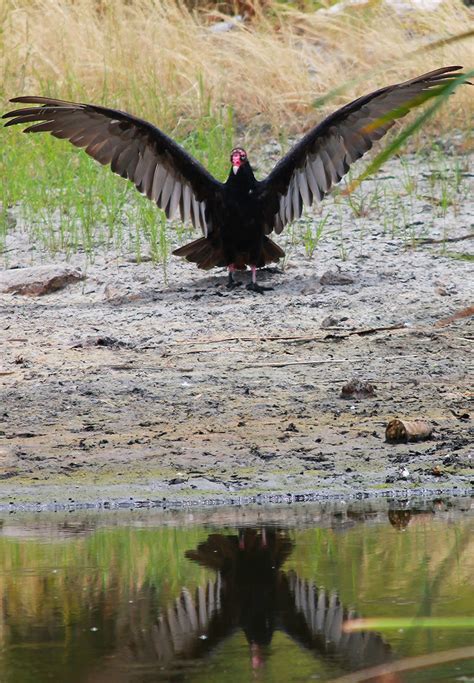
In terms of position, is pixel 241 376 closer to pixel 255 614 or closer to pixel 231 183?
pixel 231 183

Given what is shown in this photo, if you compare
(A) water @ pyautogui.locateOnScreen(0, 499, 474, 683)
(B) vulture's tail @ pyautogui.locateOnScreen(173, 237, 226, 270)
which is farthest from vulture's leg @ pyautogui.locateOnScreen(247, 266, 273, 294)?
(A) water @ pyautogui.locateOnScreen(0, 499, 474, 683)

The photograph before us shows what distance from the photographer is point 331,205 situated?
8523 mm

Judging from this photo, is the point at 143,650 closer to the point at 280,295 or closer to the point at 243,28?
the point at 280,295

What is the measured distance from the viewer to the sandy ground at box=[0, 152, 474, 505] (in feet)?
16.3

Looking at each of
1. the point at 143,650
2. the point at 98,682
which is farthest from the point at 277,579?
the point at 98,682

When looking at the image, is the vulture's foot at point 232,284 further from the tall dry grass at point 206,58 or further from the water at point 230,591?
the water at point 230,591

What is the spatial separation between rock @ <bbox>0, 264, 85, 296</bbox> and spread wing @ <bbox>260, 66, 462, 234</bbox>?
46.7 inches

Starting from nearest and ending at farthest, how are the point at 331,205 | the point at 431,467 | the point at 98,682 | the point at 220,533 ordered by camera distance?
1. the point at 98,682
2. the point at 220,533
3. the point at 431,467
4. the point at 331,205

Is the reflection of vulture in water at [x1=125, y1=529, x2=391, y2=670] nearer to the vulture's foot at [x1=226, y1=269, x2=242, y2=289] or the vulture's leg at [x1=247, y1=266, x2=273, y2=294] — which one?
the vulture's leg at [x1=247, y1=266, x2=273, y2=294]

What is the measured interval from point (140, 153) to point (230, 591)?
4.14 meters

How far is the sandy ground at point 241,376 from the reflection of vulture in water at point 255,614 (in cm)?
88

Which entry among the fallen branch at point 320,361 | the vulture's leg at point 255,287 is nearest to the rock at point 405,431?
the fallen branch at point 320,361

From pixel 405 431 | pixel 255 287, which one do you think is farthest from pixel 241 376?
pixel 255 287

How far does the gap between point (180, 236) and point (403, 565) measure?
4.69m
